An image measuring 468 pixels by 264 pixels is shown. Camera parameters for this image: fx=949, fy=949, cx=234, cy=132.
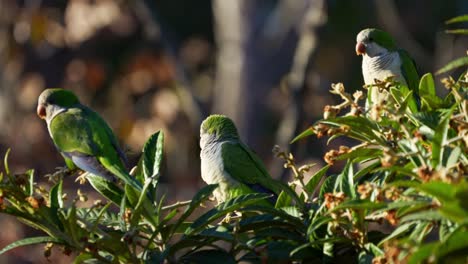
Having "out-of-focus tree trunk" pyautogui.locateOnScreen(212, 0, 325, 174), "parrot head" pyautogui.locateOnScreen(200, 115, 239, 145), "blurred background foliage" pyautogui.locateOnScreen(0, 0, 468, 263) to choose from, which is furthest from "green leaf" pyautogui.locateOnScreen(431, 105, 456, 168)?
"out-of-focus tree trunk" pyautogui.locateOnScreen(212, 0, 325, 174)

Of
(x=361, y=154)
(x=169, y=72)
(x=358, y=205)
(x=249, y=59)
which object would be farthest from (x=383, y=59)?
(x=169, y=72)

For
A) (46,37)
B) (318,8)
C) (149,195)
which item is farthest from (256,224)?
(46,37)

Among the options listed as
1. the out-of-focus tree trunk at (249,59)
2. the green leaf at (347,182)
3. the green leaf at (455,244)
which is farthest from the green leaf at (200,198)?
the out-of-focus tree trunk at (249,59)

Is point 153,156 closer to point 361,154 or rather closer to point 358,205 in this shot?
point 361,154

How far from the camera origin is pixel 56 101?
3.84m

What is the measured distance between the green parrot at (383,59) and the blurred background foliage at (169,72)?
450 cm

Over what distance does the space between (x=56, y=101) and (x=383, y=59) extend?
4.32 ft

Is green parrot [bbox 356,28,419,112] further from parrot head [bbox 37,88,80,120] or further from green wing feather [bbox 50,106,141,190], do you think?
parrot head [bbox 37,88,80,120]

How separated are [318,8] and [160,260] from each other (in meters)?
6.55

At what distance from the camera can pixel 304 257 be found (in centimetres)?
213

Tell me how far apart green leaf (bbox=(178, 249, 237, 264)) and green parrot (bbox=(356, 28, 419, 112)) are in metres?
1.38

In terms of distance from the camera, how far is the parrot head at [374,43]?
3646 mm

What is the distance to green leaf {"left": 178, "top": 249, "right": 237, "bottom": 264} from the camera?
7.05ft

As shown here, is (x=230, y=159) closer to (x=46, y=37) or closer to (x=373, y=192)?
(x=373, y=192)
